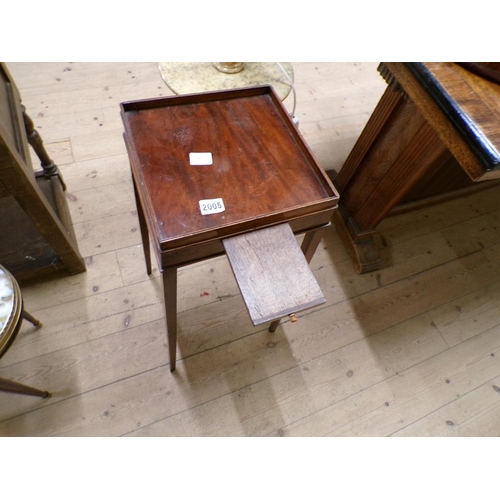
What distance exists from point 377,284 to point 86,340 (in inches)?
52.6

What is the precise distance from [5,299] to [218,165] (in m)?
0.70

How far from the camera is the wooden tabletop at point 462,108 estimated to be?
80cm

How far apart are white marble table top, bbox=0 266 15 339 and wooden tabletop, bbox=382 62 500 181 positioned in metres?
1.25

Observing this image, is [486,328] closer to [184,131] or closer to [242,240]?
[242,240]

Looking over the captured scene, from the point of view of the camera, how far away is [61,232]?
123 centimetres

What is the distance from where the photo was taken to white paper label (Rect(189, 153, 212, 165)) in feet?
2.80

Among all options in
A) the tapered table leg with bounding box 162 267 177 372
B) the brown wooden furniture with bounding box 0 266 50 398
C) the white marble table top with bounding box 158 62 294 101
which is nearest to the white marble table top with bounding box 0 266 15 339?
the brown wooden furniture with bounding box 0 266 50 398

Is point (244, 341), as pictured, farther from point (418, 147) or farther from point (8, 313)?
point (418, 147)

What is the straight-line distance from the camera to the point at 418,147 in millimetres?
1179

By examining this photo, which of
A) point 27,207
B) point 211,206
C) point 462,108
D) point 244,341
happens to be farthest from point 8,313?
point 462,108

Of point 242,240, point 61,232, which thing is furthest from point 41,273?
point 242,240

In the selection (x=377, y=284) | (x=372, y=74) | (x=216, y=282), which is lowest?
(x=216, y=282)

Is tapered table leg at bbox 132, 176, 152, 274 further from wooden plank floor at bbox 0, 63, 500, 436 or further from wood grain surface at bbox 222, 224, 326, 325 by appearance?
wood grain surface at bbox 222, 224, 326, 325

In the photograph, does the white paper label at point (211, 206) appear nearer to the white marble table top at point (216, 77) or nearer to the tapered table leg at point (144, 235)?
the tapered table leg at point (144, 235)
